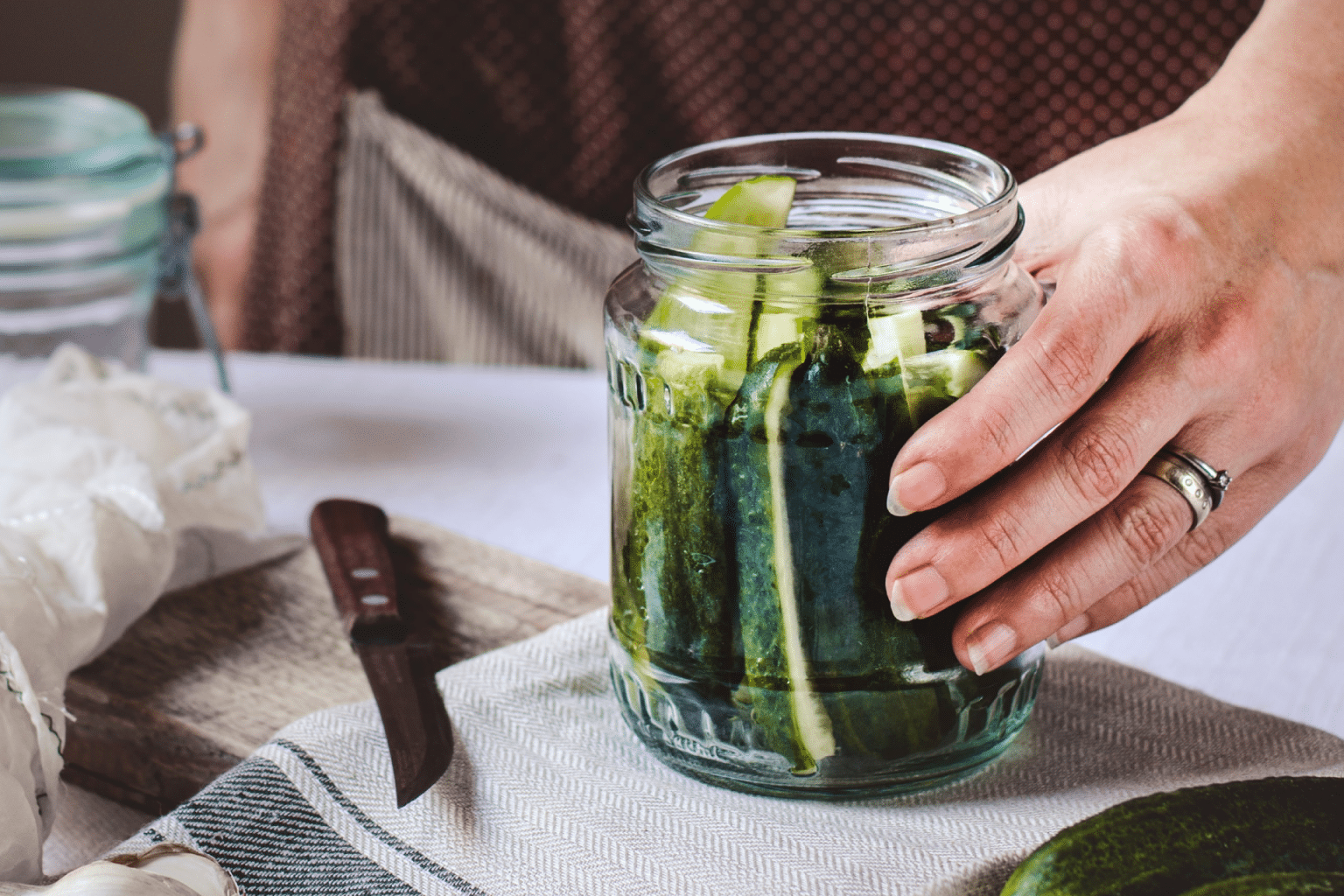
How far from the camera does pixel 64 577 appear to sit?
2.31ft

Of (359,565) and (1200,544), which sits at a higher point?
(1200,544)

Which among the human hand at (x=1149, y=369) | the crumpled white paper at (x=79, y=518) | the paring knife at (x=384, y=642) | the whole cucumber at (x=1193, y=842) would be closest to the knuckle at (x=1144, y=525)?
the human hand at (x=1149, y=369)

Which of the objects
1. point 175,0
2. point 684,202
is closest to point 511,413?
point 684,202

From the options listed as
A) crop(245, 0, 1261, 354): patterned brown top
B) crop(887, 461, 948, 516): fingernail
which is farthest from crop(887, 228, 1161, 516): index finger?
crop(245, 0, 1261, 354): patterned brown top

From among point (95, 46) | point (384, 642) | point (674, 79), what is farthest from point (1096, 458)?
point (95, 46)

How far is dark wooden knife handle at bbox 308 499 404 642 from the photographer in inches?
27.3

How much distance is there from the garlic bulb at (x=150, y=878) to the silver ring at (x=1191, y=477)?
42 centimetres

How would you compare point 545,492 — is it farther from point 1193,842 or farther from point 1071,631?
point 1193,842

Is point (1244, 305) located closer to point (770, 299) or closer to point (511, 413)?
point (770, 299)

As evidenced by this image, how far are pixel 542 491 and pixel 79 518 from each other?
389 millimetres

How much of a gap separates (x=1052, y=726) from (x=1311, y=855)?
0.18 metres

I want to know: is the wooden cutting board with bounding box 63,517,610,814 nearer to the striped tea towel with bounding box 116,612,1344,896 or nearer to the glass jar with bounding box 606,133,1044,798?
the striped tea towel with bounding box 116,612,1344,896

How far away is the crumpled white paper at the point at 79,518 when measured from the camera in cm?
57

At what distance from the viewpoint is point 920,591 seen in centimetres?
48
